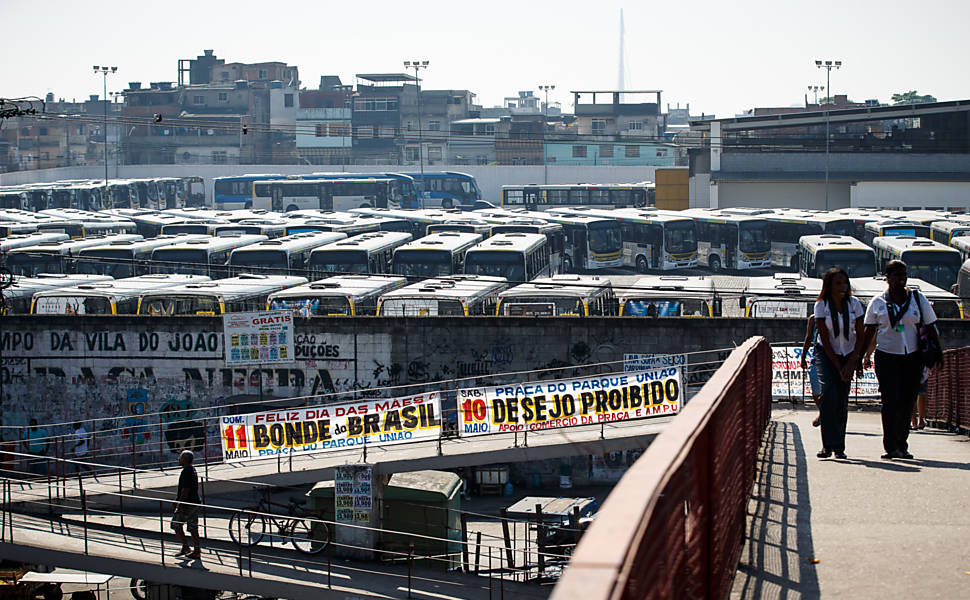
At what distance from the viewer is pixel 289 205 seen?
226 feet

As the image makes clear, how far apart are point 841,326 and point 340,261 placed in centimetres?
2847

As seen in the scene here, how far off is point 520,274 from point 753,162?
32.5 m

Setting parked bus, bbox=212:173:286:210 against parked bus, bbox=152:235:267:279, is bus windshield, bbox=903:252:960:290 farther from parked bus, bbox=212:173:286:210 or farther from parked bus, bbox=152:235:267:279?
parked bus, bbox=212:173:286:210

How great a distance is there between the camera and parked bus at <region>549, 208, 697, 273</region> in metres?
46.7

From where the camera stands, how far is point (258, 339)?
2325 centimetres

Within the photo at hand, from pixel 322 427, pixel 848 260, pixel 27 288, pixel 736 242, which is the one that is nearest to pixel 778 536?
pixel 322 427

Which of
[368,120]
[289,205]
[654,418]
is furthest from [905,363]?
[368,120]

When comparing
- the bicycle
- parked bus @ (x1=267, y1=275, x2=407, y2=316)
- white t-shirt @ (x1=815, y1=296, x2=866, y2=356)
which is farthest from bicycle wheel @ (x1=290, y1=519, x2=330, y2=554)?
white t-shirt @ (x1=815, y1=296, x2=866, y2=356)

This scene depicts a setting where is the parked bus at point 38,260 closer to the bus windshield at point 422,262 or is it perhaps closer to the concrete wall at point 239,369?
the bus windshield at point 422,262

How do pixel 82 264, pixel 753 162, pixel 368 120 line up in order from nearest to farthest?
pixel 82 264 → pixel 753 162 → pixel 368 120

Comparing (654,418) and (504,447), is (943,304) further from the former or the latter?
(504,447)

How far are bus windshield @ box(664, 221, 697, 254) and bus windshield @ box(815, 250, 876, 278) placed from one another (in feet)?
41.4

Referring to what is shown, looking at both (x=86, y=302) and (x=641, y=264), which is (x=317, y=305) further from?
(x=641, y=264)

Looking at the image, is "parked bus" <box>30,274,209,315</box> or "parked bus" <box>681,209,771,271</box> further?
"parked bus" <box>681,209,771,271</box>
